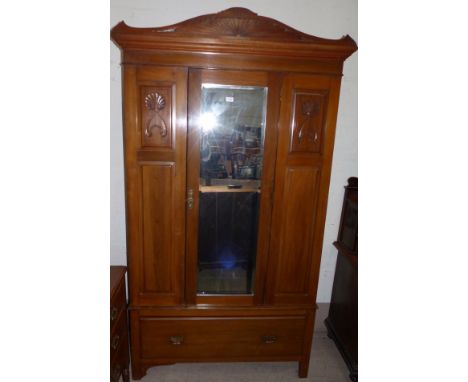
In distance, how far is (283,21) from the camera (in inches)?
68.7

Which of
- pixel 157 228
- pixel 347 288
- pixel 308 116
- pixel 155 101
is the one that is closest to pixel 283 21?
pixel 308 116

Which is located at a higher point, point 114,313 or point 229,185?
point 229,185

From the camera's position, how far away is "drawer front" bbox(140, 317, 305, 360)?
1.69 m

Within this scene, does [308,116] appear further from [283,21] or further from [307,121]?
[283,21]

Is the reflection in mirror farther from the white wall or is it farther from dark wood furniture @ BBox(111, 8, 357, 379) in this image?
the white wall

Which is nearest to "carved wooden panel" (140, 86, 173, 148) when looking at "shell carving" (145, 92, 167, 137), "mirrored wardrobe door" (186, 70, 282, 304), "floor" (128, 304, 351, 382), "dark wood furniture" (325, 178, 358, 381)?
"shell carving" (145, 92, 167, 137)

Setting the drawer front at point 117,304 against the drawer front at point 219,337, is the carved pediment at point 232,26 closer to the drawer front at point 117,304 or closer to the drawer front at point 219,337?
the drawer front at point 117,304

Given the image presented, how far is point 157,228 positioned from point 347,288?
1326mm

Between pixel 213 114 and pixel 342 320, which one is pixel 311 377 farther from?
pixel 213 114

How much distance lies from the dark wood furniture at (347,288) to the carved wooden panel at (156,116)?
1.26 meters

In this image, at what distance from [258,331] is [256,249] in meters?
0.53

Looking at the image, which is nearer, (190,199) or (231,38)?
(231,38)
